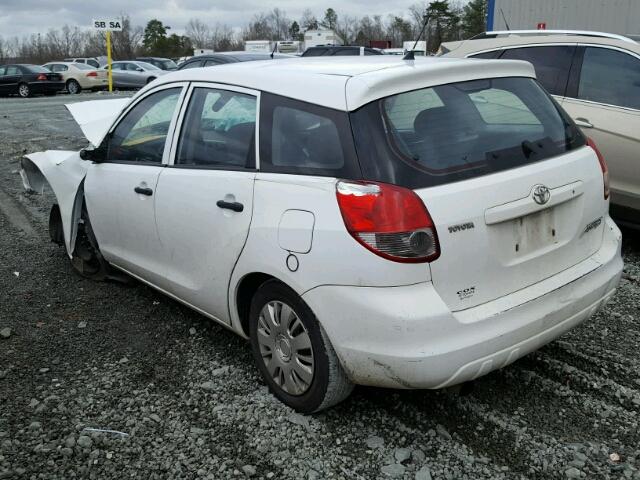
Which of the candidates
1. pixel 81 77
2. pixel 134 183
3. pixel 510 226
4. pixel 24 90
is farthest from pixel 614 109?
pixel 81 77

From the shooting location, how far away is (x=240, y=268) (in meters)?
3.13

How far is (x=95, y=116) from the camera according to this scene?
5383mm

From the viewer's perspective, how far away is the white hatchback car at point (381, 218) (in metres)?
2.57

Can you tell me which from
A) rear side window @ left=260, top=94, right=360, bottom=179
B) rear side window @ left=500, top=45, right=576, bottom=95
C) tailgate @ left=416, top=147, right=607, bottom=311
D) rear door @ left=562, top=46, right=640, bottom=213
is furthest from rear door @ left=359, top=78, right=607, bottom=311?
rear side window @ left=500, top=45, right=576, bottom=95

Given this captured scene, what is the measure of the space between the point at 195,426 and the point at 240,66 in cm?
193

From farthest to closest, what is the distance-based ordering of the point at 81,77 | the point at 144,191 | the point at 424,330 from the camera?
the point at 81,77, the point at 144,191, the point at 424,330

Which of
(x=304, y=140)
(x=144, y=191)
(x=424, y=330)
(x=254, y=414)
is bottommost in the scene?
(x=254, y=414)

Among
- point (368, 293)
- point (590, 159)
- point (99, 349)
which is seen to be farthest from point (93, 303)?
point (590, 159)

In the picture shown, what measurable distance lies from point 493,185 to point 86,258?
3433 millimetres

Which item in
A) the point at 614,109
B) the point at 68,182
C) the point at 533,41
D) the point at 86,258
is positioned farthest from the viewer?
the point at 533,41

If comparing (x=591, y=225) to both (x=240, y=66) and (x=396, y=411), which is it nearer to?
(x=396, y=411)

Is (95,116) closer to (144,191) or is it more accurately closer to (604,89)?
(144,191)

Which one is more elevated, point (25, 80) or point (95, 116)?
point (95, 116)

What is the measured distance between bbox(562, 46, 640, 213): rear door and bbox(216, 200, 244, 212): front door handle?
3.50 m
